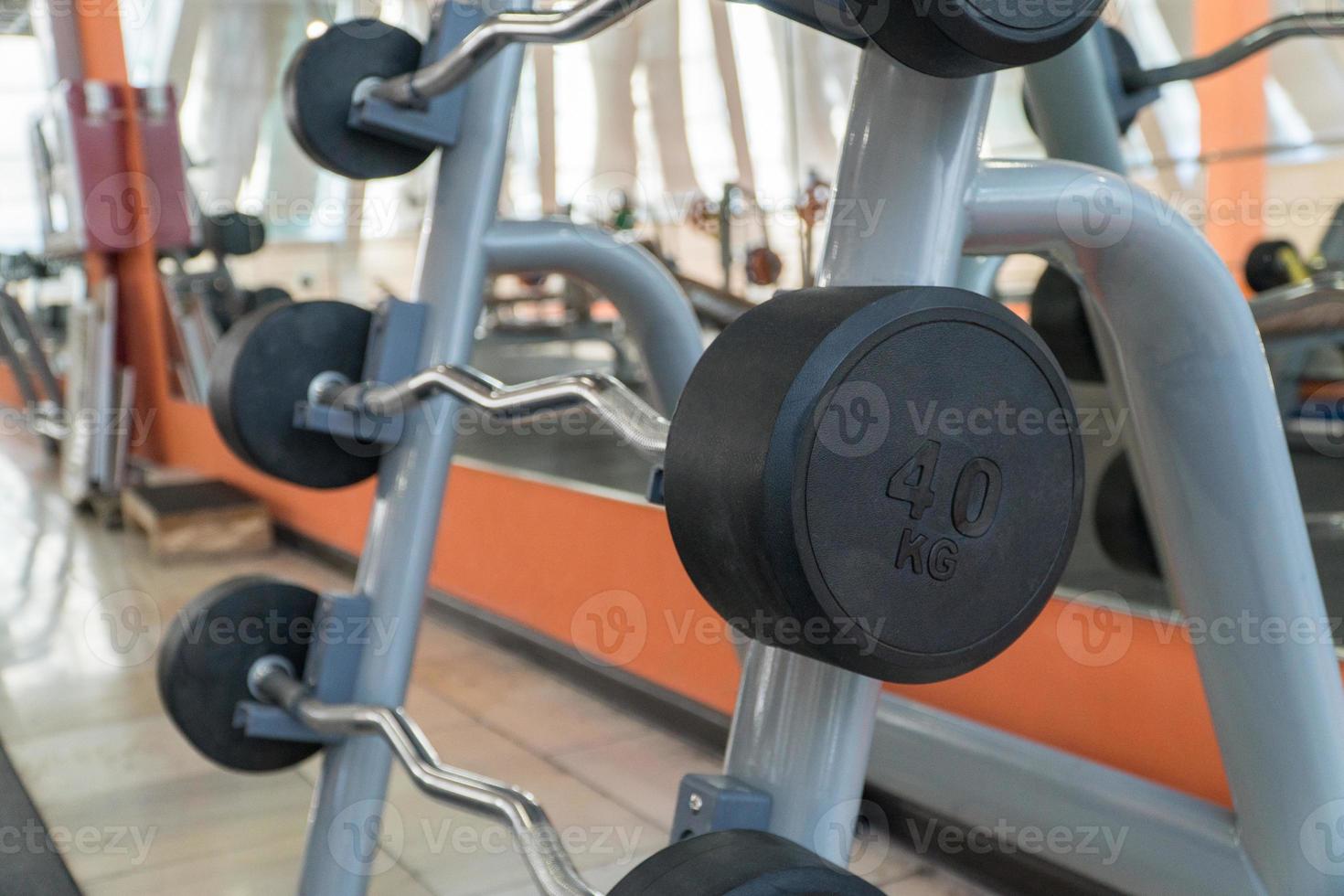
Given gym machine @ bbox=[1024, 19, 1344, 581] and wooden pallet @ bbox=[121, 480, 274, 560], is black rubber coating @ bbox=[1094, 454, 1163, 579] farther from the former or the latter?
wooden pallet @ bbox=[121, 480, 274, 560]

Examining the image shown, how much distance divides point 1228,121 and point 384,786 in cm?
398

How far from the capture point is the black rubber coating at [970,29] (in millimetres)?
462

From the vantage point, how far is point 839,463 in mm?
448

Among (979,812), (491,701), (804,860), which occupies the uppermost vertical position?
(804,860)

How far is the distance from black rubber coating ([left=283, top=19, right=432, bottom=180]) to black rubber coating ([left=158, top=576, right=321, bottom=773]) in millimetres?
411

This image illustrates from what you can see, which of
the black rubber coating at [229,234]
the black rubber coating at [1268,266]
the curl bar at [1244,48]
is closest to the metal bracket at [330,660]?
the curl bar at [1244,48]

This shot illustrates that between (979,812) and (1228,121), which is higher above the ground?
(1228,121)

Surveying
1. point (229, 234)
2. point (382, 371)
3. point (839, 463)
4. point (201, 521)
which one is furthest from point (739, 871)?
point (229, 234)

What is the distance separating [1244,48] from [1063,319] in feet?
1.18

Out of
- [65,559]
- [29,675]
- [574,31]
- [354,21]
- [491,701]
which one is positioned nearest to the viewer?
[574,31]

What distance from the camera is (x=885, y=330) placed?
46cm

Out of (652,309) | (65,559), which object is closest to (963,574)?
(652,309)

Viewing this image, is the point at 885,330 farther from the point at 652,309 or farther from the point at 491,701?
the point at 491,701

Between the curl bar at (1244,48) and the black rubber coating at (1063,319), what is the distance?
209 millimetres
